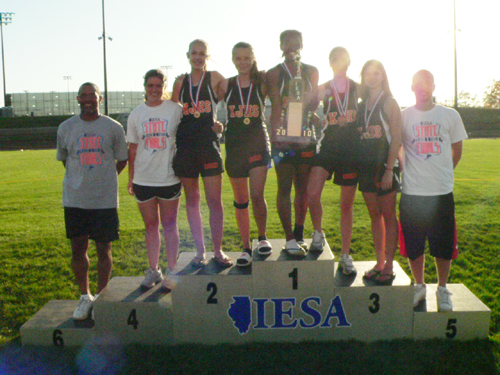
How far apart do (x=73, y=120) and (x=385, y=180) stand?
7.60 ft

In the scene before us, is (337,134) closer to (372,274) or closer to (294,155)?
(294,155)

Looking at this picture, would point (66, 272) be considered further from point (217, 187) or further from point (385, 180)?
point (385, 180)

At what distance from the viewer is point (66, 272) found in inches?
205

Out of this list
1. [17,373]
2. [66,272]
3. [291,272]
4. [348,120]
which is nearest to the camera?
[17,373]

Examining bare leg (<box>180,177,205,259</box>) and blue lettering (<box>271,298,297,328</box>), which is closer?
blue lettering (<box>271,298,297,328</box>)

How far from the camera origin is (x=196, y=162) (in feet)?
12.0

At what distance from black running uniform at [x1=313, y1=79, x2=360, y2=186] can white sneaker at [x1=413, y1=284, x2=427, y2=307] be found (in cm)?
91

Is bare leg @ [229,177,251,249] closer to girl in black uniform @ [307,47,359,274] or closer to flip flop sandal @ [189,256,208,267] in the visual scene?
flip flop sandal @ [189,256,208,267]

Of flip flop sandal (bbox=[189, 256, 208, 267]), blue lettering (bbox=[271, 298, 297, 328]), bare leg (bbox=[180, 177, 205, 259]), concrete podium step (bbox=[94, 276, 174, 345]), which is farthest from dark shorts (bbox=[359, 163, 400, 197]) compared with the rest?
concrete podium step (bbox=[94, 276, 174, 345])

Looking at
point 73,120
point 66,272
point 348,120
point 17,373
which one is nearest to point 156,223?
point 73,120

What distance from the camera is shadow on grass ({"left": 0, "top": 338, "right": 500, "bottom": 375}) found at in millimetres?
3086

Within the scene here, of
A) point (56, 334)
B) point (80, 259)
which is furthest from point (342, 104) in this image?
point (56, 334)

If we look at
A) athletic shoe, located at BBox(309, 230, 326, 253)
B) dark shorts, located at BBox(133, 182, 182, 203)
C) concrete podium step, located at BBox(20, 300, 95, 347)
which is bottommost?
concrete podium step, located at BBox(20, 300, 95, 347)

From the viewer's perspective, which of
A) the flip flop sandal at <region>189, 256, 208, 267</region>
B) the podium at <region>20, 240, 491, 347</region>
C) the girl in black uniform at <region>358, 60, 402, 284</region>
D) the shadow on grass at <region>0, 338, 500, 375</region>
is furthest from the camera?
the flip flop sandal at <region>189, 256, 208, 267</region>
